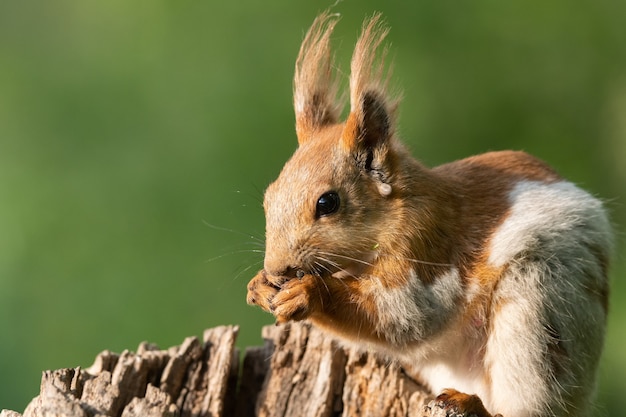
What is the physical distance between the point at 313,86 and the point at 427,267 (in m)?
0.73

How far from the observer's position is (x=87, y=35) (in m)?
4.04

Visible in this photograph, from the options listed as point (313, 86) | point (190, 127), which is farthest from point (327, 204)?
point (190, 127)

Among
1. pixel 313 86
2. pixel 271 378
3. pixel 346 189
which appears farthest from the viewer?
pixel 271 378

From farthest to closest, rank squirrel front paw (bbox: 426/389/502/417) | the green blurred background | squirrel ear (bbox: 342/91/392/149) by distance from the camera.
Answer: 1. the green blurred background
2. squirrel ear (bbox: 342/91/392/149)
3. squirrel front paw (bbox: 426/389/502/417)

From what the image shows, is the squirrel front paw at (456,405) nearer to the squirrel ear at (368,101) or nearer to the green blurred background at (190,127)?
the squirrel ear at (368,101)

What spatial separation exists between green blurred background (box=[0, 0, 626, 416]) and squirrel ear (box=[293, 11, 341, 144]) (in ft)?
4.22

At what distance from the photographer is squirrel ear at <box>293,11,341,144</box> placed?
8.42 ft

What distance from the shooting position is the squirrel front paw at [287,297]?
2133 mm

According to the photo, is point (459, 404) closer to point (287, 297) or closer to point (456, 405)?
point (456, 405)

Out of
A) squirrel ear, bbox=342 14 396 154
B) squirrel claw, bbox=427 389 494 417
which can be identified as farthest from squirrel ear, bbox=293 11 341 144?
squirrel claw, bbox=427 389 494 417

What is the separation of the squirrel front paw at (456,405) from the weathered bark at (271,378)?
→ 1.14 feet

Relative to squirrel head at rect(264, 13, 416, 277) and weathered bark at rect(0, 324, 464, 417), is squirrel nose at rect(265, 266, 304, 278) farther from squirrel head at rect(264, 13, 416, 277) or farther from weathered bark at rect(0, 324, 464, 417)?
weathered bark at rect(0, 324, 464, 417)

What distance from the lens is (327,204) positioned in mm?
2201

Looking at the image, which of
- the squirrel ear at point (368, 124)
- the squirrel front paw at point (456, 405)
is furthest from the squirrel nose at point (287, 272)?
the squirrel front paw at point (456, 405)
